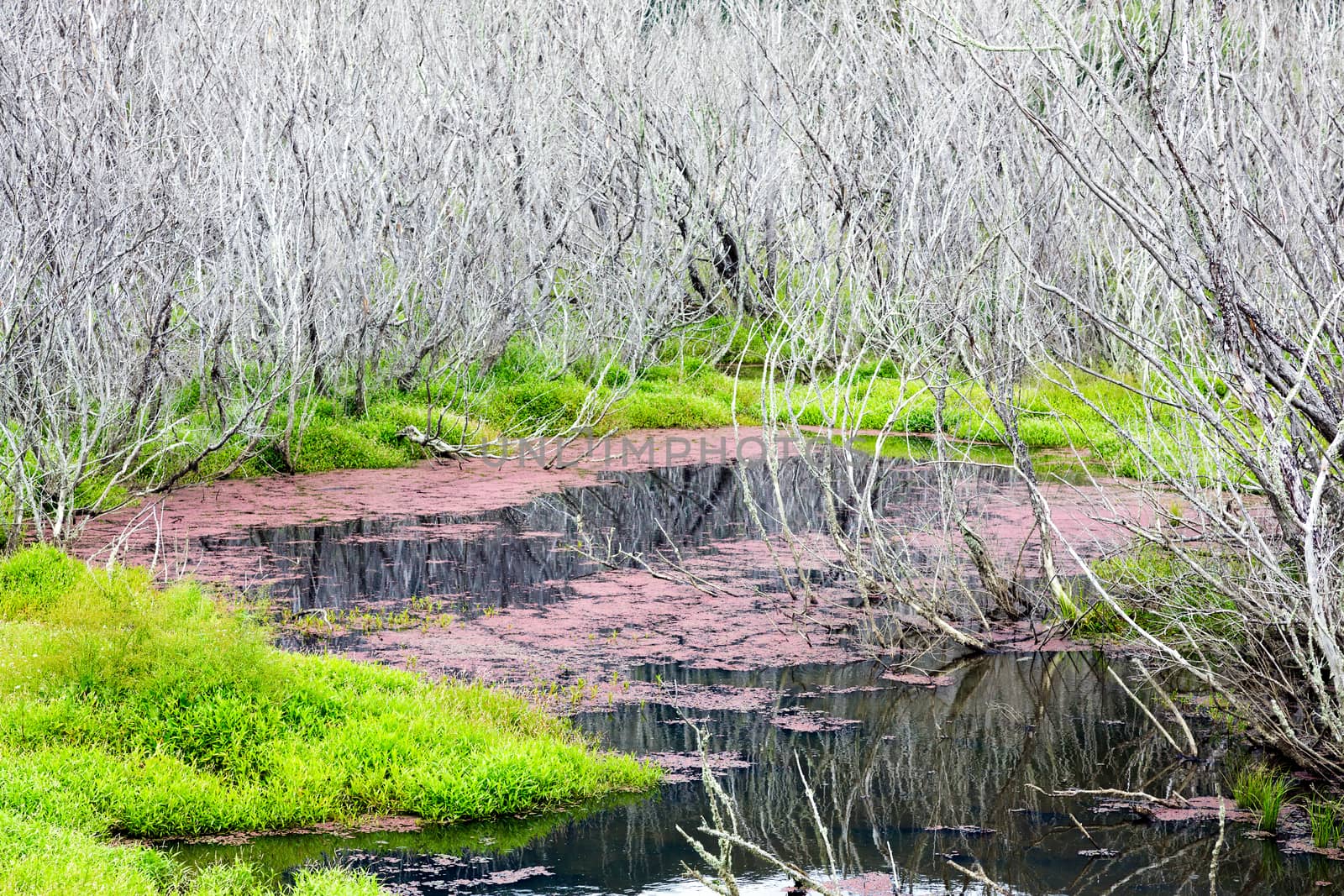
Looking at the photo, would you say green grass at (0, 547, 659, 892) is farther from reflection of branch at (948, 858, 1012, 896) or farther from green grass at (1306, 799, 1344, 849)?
green grass at (1306, 799, 1344, 849)

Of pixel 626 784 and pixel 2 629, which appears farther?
pixel 2 629

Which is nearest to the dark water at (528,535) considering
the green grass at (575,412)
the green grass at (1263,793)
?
the green grass at (575,412)

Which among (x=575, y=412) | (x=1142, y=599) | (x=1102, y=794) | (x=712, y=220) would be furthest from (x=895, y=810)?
(x=712, y=220)

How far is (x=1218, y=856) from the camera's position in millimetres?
5492

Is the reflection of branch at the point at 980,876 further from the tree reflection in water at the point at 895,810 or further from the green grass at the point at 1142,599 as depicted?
the green grass at the point at 1142,599

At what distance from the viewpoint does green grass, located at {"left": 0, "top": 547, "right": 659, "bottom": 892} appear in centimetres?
557

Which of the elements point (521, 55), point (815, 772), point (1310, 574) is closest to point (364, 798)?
point (815, 772)

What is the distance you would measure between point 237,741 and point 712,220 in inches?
510

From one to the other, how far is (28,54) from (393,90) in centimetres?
520

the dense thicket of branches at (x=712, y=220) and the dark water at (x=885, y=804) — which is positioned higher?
the dense thicket of branches at (x=712, y=220)

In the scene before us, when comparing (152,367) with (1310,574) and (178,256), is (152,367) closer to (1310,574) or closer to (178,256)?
(178,256)

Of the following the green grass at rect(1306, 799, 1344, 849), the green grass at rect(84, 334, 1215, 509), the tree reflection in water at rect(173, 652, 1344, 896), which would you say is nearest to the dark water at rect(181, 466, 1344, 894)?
the tree reflection in water at rect(173, 652, 1344, 896)

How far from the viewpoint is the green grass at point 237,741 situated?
5566 mm

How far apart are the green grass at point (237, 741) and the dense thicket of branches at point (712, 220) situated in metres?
2.64
